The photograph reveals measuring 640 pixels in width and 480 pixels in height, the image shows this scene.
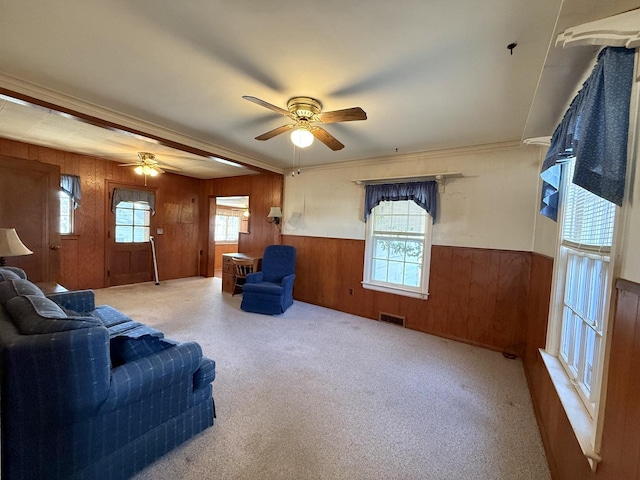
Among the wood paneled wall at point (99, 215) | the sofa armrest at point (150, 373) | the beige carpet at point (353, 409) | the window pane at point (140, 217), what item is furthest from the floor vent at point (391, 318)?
the window pane at point (140, 217)

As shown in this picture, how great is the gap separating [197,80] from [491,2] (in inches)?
77.2

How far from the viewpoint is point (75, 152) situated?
466cm

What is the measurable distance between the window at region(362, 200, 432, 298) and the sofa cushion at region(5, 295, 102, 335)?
11.3 ft

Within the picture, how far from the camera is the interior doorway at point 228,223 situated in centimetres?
789

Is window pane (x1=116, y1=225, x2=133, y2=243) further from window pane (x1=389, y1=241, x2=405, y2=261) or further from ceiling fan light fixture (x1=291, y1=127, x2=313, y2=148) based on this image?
window pane (x1=389, y1=241, x2=405, y2=261)

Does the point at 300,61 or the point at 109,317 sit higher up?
the point at 300,61

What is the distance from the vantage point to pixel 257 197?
5734 mm

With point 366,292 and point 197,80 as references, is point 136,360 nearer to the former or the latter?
point 197,80

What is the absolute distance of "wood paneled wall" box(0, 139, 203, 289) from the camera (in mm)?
4648

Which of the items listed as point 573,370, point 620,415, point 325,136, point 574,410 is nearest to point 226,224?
point 325,136

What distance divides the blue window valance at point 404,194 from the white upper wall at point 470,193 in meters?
0.14

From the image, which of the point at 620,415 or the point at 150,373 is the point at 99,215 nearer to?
the point at 150,373

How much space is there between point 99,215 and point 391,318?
17.8ft

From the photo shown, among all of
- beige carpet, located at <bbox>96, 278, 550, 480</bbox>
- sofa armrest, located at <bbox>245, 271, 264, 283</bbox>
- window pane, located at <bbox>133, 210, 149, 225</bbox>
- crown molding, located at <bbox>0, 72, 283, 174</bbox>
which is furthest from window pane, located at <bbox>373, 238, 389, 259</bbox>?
window pane, located at <bbox>133, 210, 149, 225</bbox>
